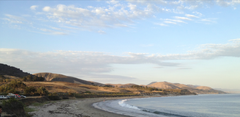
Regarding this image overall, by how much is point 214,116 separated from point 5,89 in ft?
179

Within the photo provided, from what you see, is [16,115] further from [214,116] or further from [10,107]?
[214,116]

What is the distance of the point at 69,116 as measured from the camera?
72.9 ft

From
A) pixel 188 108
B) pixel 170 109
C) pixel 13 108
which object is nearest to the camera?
pixel 13 108

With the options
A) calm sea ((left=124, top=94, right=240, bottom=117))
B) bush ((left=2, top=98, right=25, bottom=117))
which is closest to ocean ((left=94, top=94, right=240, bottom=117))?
calm sea ((left=124, top=94, right=240, bottom=117))

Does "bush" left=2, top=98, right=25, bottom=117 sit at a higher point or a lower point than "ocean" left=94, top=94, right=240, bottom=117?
higher

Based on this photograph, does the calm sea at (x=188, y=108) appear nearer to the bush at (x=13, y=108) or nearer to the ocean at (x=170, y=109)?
the ocean at (x=170, y=109)

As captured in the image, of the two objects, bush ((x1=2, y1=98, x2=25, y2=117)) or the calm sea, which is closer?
bush ((x1=2, y1=98, x2=25, y2=117))

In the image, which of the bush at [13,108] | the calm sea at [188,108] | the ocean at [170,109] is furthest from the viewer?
the calm sea at [188,108]

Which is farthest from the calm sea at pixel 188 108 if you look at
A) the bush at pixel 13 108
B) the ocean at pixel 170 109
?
the bush at pixel 13 108

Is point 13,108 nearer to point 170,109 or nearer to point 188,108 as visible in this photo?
point 170,109

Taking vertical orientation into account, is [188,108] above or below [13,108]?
below

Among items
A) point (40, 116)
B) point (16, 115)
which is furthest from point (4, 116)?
point (40, 116)

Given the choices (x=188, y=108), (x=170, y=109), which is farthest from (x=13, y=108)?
(x=188, y=108)

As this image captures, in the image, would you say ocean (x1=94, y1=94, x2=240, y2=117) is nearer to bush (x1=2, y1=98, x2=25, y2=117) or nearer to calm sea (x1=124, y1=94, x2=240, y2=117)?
calm sea (x1=124, y1=94, x2=240, y2=117)
